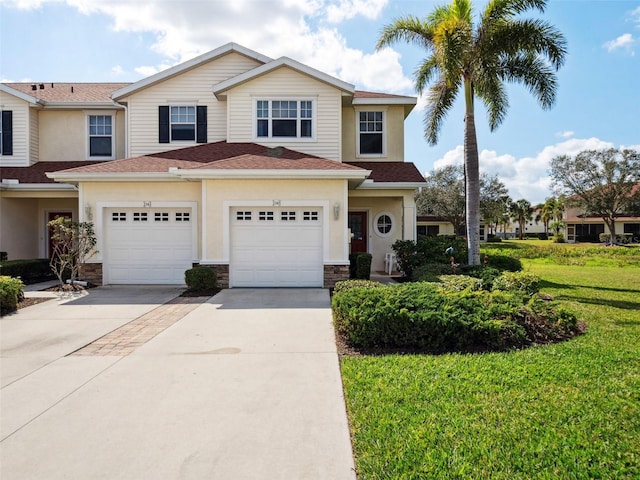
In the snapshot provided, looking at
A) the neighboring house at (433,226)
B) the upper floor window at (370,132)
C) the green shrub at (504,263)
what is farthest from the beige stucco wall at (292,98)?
the neighboring house at (433,226)

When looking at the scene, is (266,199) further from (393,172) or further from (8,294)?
(8,294)

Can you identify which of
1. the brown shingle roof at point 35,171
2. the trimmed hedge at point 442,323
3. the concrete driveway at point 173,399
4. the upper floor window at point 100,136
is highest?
the upper floor window at point 100,136

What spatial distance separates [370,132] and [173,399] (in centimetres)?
1322

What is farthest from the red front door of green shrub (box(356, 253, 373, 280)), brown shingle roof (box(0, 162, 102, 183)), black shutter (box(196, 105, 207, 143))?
green shrub (box(356, 253, 373, 280))

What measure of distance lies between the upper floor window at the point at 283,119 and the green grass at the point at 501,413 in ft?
33.1

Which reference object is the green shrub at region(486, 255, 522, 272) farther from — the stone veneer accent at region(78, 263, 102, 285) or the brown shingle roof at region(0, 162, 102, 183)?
the brown shingle roof at region(0, 162, 102, 183)

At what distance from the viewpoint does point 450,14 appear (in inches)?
468

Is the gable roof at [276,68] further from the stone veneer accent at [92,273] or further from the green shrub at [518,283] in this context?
the green shrub at [518,283]

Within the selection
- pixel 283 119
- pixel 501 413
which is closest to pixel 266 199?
pixel 283 119

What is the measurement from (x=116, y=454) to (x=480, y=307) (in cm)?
545

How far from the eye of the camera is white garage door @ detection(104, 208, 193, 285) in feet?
40.9

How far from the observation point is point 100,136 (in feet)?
51.8

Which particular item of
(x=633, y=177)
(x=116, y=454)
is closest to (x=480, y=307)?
(x=116, y=454)

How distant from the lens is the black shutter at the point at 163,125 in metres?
14.9
